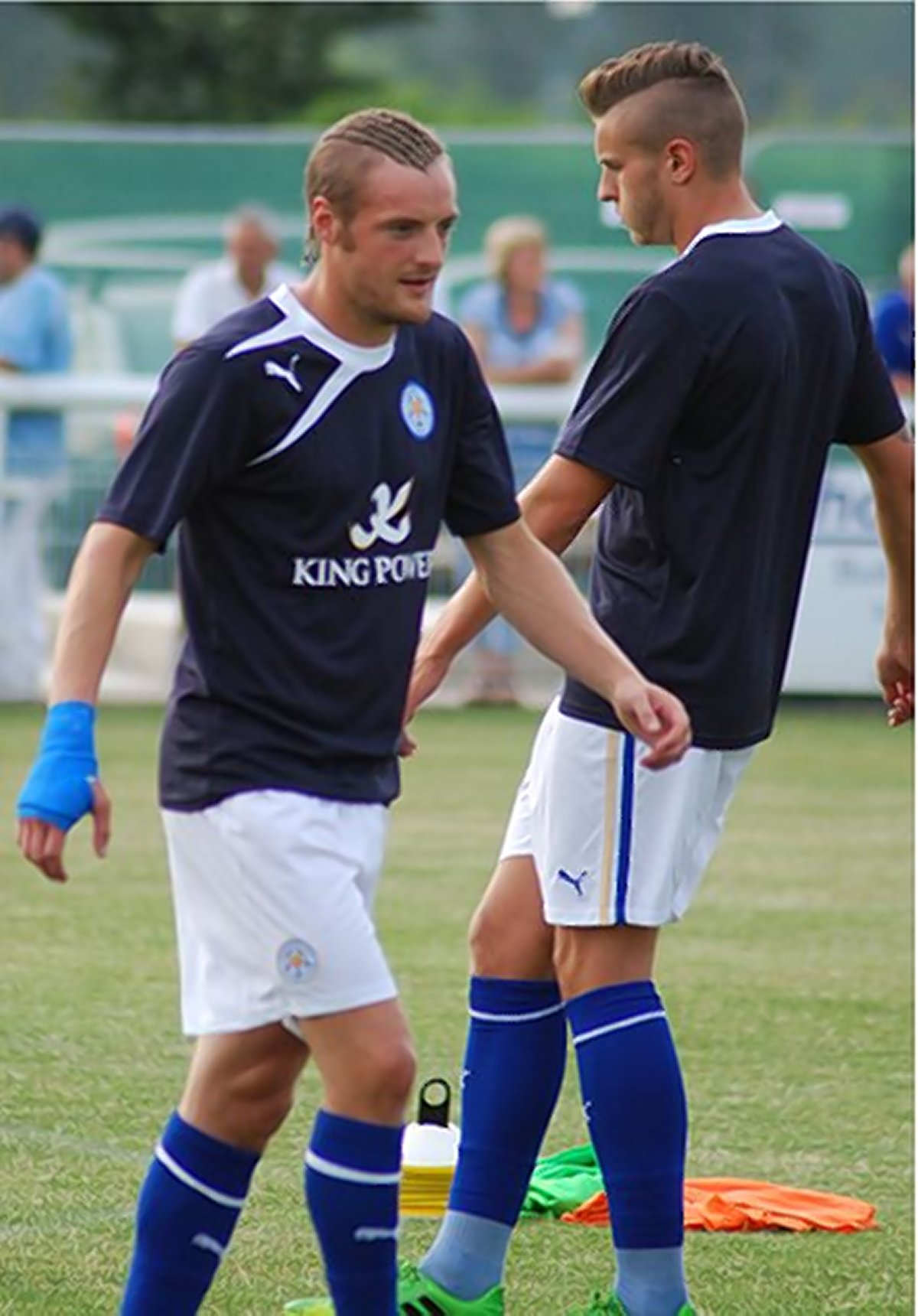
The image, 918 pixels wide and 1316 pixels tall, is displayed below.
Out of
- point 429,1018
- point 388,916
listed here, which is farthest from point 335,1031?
point 388,916

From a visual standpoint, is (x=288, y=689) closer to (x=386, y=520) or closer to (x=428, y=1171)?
(x=386, y=520)

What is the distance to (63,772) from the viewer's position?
4.18 metres

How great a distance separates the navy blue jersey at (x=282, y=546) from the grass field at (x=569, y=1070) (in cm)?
119

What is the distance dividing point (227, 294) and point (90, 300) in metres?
3.86

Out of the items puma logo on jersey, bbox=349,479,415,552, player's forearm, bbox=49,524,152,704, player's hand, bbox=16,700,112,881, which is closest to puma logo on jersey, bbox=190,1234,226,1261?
player's hand, bbox=16,700,112,881

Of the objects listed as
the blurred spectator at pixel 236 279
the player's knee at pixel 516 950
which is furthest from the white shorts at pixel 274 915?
the blurred spectator at pixel 236 279

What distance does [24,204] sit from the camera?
19.5m

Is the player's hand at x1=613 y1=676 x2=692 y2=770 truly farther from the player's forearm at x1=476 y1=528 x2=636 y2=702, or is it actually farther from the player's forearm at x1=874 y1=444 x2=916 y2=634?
the player's forearm at x1=874 y1=444 x2=916 y2=634

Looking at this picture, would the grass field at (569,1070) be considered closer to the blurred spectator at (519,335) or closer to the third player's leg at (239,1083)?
the third player's leg at (239,1083)

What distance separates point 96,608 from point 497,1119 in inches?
54.0

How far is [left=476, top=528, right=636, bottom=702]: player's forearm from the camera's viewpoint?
4664 mm

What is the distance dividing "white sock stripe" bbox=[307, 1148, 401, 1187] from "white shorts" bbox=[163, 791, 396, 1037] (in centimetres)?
21

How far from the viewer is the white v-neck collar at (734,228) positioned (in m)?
5.01

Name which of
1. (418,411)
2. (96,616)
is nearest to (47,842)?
(96,616)
